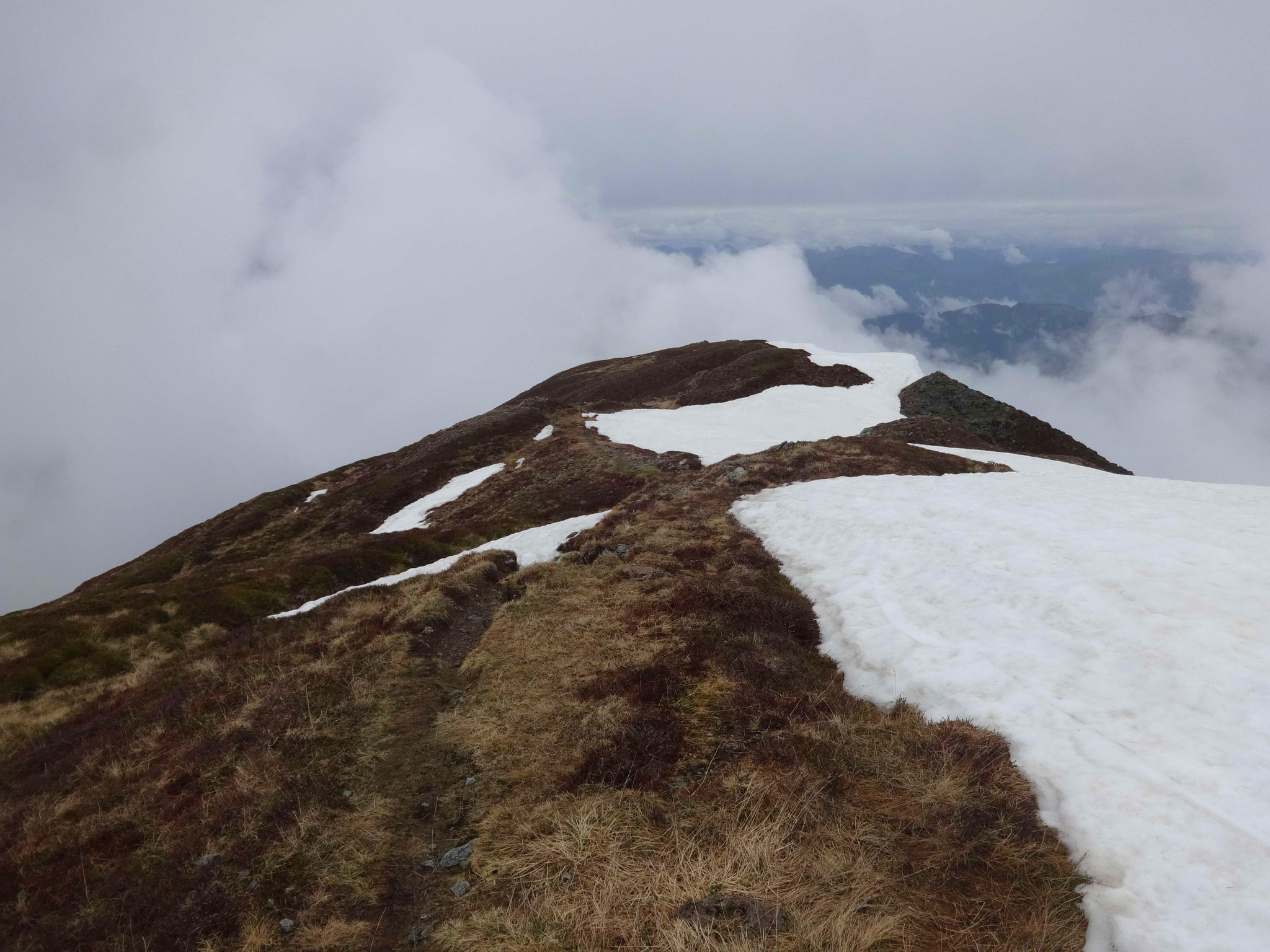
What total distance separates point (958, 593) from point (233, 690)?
55.3ft

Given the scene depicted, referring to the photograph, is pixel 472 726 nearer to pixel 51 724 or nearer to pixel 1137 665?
pixel 1137 665

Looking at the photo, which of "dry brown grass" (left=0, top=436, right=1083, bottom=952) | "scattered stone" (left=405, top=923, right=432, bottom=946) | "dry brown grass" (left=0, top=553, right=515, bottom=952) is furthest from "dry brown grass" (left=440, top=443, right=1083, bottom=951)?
"dry brown grass" (left=0, top=553, right=515, bottom=952)

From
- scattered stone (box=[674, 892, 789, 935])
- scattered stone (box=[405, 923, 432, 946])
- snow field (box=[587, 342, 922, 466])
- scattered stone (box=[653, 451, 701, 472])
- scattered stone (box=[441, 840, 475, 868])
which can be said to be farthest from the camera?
snow field (box=[587, 342, 922, 466])

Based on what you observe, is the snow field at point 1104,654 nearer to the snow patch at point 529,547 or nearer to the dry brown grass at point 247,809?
the dry brown grass at point 247,809

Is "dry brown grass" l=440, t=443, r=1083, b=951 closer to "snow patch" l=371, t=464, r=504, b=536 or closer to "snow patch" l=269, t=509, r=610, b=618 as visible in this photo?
"snow patch" l=269, t=509, r=610, b=618

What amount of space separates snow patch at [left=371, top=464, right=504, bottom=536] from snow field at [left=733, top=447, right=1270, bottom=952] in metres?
33.9

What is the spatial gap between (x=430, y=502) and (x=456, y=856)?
4334cm

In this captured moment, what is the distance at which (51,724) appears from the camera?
62.8 feet

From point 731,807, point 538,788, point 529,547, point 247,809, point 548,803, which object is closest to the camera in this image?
point 731,807

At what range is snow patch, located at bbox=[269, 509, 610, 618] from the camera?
72.4ft

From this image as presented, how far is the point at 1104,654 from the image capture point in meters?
9.80

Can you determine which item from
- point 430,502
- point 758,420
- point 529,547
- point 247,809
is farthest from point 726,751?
point 758,420

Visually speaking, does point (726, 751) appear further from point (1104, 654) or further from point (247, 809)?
point (247, 809)

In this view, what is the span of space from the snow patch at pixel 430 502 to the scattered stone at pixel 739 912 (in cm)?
4065
